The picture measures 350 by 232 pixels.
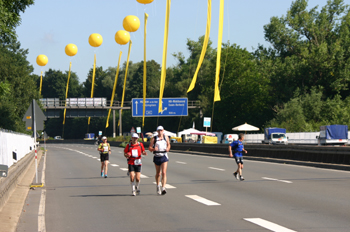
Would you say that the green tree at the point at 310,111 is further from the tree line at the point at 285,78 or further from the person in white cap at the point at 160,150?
the person in white cap at the point at 160,150

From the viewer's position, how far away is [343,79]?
7394 centimetres

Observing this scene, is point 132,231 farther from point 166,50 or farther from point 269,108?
point 269,108

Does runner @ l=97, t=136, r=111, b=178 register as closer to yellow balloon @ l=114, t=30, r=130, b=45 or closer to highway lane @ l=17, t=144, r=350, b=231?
highway lane @ l=17, t=144, r=350, b=231

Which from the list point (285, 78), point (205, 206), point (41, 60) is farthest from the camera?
point (285, 78)

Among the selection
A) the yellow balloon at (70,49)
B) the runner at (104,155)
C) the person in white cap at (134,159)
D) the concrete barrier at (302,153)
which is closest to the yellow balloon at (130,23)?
the yellow balloon at (70,49)

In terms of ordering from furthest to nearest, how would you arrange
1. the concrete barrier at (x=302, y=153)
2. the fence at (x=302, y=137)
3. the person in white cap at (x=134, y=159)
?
the fence at (x=302, y=137)
the concrete barrier at (x=302, y=153)
the person in white cap at (x=134, y=159)

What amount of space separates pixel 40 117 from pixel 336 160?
40.9ft

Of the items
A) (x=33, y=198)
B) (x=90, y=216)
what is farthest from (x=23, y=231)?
(x=33, y=198)

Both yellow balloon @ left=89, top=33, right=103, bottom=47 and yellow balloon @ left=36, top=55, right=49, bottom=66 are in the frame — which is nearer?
yellow balloon @ left=89, top=33, right=103, bottom=47

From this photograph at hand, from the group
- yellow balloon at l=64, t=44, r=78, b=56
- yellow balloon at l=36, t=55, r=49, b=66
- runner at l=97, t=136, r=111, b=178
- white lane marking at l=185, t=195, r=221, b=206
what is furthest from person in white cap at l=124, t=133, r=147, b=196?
yellow balloon at l=36, t=55, r=49, b=66

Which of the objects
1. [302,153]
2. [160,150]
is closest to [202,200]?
[160,150]

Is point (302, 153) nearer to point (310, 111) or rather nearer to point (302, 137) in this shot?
point (302, 137)

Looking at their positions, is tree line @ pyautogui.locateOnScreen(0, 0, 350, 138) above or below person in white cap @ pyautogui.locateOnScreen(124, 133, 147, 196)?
above

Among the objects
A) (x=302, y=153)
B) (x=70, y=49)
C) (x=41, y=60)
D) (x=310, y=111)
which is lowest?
(x=302, y=153)
